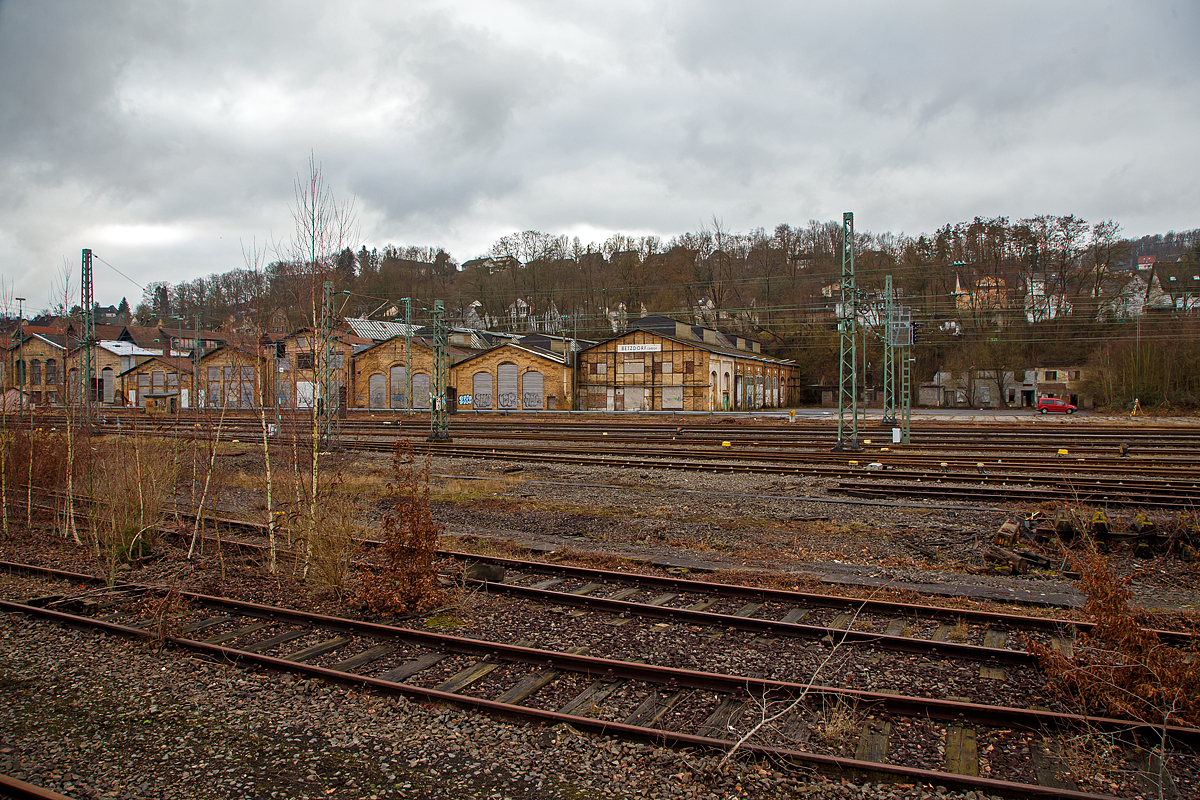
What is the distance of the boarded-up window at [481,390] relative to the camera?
56.9 m

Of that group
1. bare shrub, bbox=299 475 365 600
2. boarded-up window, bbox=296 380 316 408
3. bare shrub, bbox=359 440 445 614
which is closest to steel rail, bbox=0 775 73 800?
bare shrub, bbox=359 440 445 614

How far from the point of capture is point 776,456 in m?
23.0

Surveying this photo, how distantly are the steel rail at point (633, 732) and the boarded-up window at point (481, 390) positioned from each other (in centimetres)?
4974

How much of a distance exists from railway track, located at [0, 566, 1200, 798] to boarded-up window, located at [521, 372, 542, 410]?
47947 millimetres

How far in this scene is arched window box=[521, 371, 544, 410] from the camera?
183 feet

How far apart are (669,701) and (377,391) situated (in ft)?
187

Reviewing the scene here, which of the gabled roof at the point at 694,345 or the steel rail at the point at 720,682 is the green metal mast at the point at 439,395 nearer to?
the steel rail at the point at 720,682

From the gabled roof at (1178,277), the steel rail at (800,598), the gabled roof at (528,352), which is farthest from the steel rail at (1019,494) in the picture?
the gabled roof at (1178,277)

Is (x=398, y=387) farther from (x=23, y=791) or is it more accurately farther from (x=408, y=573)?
(x=23, y=791)

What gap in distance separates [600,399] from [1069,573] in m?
47.9

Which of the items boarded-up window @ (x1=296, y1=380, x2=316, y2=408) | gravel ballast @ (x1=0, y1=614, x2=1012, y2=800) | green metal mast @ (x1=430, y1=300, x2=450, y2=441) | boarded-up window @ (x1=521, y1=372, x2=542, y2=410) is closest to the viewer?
gravel ballast @ (x1=0, y1=614, x2=1012, y2=800)

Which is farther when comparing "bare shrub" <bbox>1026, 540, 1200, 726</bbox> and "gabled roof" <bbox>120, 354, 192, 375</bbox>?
"gabled roof" <bbox>120, 354, 192, 375</bbox>

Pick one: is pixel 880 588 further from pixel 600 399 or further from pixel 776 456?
pixel 600 399

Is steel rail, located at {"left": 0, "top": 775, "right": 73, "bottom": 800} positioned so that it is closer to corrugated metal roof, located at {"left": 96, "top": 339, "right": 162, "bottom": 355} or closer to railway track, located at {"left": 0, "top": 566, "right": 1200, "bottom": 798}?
railway track, located at {"left": 0, "top": 566, "right": 1200, "bottom": 798}
